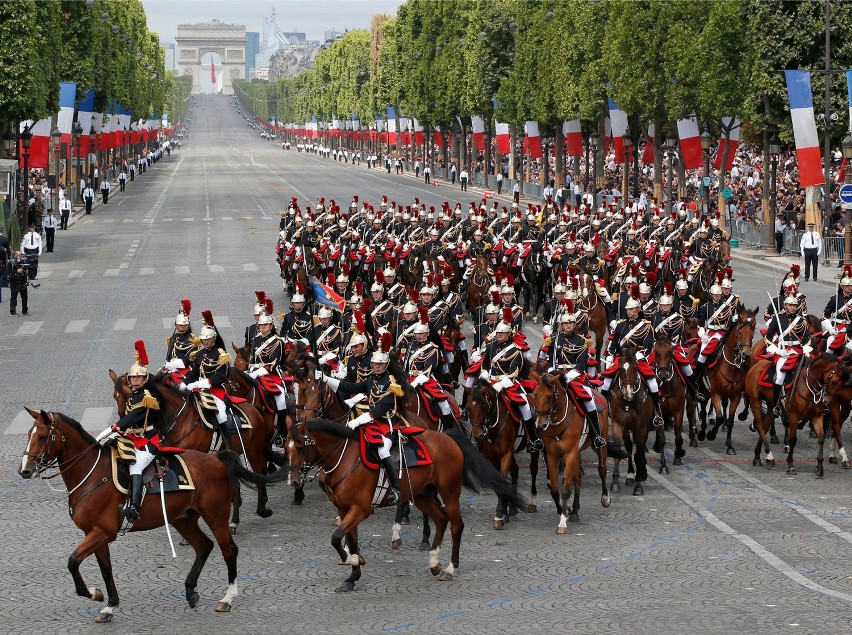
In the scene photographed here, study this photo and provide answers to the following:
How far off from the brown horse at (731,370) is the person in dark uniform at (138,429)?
366 inches

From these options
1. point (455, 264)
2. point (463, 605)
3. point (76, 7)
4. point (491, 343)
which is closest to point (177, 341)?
point (491, 343)

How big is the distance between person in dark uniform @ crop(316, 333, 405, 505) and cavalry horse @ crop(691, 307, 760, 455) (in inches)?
266

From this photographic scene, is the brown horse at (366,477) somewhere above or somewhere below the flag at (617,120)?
below

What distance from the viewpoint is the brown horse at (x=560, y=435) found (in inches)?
Result: 673

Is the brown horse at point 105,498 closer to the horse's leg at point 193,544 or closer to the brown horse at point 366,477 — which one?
the horse's leg at point 193,544

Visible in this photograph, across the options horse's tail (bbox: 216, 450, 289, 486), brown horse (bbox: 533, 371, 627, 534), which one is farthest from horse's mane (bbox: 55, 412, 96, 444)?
brown horse (bbox: 533, 371, 627, 534)

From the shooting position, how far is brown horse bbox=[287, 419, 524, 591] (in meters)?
15.0

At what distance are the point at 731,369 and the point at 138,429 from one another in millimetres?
10213

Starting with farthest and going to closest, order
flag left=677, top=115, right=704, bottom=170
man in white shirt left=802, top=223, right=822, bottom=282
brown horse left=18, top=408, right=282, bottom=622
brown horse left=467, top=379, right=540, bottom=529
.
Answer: flag left=677, top=115, right=704, bottom=170 < man in white shirt left=802, top=223, right=822, bottom=282 < brown horse left=467, top=379, right=540, bottom=529 < brown horse left=18, top=408, right=282, bottom=622

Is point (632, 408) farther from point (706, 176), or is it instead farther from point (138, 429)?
point (706, 176)

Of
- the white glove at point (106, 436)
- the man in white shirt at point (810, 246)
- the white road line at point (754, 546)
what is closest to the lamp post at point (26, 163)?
the man in white shirt at point (810, 246)

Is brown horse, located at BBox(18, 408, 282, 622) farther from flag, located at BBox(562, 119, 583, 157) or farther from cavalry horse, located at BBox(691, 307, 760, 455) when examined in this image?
flag, located at BBox(562, 119, 583, 157)

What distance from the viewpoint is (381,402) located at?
15.8 metres

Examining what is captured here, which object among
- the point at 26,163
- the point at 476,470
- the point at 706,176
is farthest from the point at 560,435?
the point at 706,176
